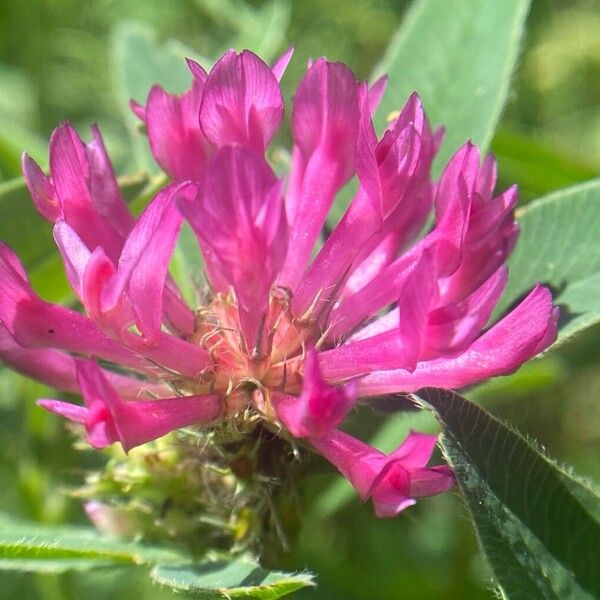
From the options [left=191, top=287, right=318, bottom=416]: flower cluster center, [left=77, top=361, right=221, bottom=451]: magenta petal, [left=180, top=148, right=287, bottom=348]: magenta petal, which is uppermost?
[left=180, top=148, right=287, bottom=348]: magenta petal

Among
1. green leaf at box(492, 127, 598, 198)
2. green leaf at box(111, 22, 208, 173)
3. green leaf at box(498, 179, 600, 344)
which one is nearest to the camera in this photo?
green leaf at box(498, 179, 600, 344)

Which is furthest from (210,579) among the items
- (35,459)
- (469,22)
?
(469,22)

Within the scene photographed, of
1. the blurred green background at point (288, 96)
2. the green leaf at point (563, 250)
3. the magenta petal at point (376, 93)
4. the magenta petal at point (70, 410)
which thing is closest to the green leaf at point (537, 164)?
the blurred green background at point (288, 96)

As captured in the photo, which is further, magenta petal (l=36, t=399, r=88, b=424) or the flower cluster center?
the flower cluster center

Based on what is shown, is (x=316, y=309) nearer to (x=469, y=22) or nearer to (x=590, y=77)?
(x=469, y=22)

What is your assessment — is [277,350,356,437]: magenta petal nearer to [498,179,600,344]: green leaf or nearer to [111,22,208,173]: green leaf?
[498,179,600,344]: green leaf

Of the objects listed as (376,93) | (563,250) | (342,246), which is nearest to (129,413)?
(342,246)

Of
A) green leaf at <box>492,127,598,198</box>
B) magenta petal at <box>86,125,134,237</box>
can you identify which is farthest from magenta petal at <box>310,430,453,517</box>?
green leaf at <box>492,127,598,198</box>
